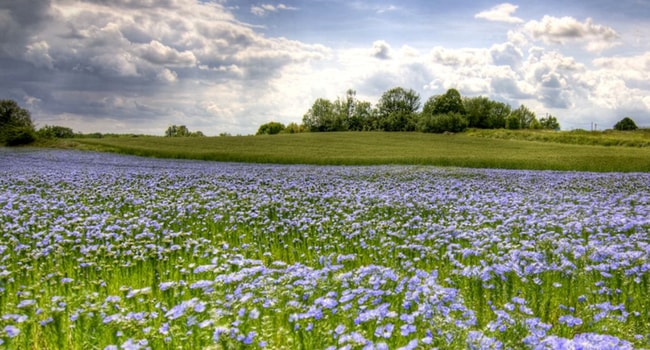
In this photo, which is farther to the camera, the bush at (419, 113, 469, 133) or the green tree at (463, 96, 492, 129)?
the green tree at (463, 96, 492, 129)

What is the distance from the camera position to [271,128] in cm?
13262

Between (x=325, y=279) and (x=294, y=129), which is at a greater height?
(x=294, y=129)

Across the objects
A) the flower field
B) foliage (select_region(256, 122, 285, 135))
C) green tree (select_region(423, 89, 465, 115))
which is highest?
green tree (select_region(423, 89, 465, 115))

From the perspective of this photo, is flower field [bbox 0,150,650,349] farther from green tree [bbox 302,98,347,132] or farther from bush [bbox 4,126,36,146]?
green tree [bbox 302,98,347,132]

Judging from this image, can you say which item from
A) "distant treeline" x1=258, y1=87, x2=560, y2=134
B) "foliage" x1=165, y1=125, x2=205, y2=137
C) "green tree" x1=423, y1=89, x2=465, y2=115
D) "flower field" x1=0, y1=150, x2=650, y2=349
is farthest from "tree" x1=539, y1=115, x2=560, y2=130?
"flower field" x1=0, y1=150, x2=650, y2=349

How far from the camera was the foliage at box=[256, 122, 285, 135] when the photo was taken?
434 ft

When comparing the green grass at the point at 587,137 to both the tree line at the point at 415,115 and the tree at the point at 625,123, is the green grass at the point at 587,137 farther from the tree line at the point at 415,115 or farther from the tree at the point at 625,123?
the tree at the point at 625,123

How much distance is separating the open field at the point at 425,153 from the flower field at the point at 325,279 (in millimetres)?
23358

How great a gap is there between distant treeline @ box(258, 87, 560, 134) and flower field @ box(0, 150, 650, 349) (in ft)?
249

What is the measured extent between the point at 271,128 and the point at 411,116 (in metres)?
44.9

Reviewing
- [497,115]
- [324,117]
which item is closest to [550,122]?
[497,115]

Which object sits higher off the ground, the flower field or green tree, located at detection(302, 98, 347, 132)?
green tree, located at detection(302, 98, 347, 132)

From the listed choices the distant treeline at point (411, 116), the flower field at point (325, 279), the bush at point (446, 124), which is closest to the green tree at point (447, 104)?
A: the distant treeline at point (411, 116)

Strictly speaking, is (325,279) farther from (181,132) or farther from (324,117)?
(181,132)
